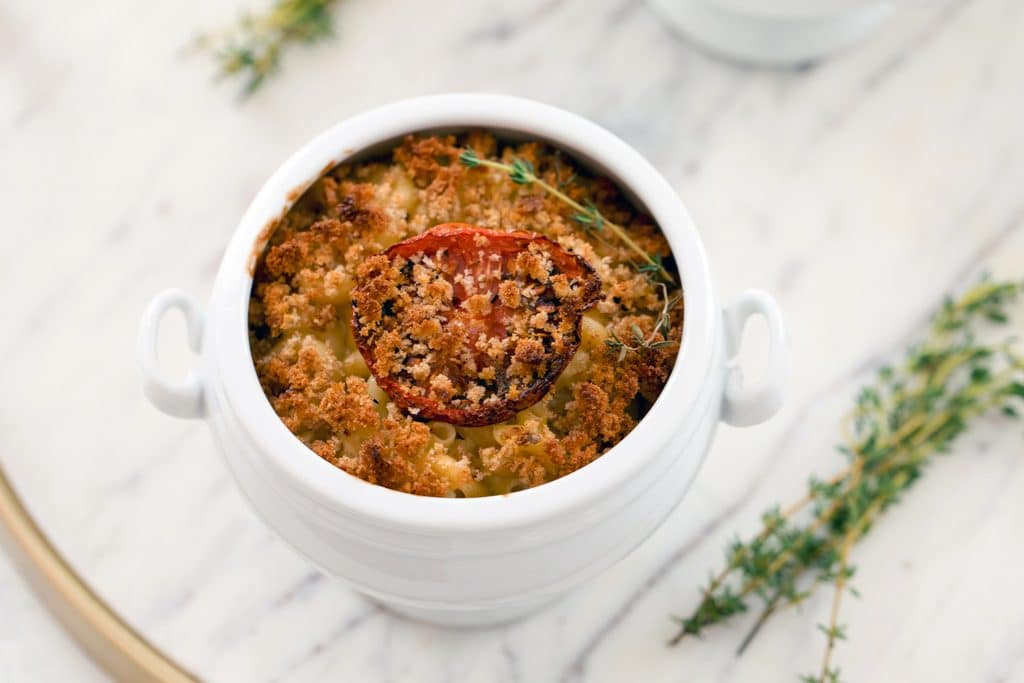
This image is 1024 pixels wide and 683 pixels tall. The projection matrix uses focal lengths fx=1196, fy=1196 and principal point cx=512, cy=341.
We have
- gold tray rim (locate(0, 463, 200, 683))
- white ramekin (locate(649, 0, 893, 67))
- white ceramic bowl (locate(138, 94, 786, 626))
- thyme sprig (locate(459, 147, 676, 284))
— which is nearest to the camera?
white ceramic bowl (locate(138, 94, 786, 626))

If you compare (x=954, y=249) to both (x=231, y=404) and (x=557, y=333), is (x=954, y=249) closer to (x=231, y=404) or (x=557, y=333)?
(x=557, y=333)

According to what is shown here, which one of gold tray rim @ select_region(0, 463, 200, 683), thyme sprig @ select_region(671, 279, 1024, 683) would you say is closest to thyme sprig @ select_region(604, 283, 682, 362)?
thyme sprig @ select_region(671, 279, 1024, 683)

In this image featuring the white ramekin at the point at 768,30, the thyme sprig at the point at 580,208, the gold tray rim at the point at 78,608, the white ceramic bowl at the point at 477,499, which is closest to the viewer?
the white ceramic bowl at the point at 477,499

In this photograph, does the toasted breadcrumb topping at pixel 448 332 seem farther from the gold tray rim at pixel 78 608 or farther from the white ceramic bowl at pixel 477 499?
the gold tray rim at pixel 78 608

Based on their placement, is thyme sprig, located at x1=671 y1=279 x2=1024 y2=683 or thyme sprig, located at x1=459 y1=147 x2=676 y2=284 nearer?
thyme sprig, located at x1=459 y1=147 x2=676 y2=284

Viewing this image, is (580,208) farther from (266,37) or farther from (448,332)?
(266,37)

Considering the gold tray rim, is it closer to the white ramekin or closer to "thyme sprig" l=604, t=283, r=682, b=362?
"thyme sprig" l=604, t=283, r=682, b=362

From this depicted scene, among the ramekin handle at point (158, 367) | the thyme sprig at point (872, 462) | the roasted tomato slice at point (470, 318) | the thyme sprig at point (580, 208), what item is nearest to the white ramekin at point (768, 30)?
the thyme sprig at point (872, 462)

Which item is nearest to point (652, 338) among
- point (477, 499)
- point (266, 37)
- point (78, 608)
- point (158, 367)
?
point (477, 499)
